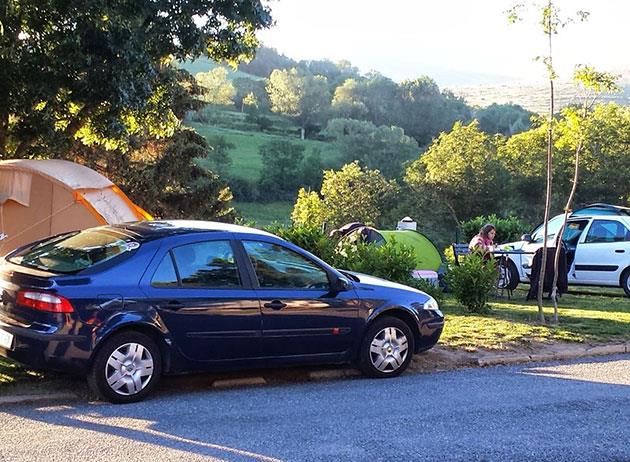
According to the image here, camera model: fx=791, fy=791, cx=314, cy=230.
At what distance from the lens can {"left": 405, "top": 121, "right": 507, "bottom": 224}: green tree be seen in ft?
154

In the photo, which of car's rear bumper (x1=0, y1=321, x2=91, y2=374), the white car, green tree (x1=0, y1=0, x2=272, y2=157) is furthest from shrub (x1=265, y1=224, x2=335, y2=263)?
car's rear bumper (x1=0, y1=321, x2=91, y2=374)

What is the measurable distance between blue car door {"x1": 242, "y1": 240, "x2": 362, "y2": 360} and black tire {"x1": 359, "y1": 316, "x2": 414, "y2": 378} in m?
0.20

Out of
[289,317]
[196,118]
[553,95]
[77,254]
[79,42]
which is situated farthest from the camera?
[196,118]

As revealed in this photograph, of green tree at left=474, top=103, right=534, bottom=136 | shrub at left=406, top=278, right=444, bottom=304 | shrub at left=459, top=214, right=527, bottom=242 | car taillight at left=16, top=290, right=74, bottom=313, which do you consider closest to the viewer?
car taillight at left=16, top=290, right=74, bottom=313

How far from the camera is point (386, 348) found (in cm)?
781

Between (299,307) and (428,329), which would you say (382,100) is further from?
(299,307)

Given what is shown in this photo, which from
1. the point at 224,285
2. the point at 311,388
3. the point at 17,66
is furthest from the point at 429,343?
the point at 17,66

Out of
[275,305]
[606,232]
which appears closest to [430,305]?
[275,305]

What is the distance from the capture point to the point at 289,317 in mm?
7188

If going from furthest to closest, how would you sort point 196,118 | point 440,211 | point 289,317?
point 196,118 → point 440,211 → point 289,317

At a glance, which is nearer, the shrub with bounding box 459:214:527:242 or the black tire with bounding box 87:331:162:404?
the black tire with bounding box 87:331:162:404

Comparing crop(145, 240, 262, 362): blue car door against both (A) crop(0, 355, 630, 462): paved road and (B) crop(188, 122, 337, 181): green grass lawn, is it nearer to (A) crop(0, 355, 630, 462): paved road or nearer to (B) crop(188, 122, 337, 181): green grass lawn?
(A) crop(0, 355, 630, 462): paved road

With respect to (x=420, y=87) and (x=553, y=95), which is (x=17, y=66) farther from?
(x=420, y=87)

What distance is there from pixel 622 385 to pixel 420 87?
9890 centimetres
